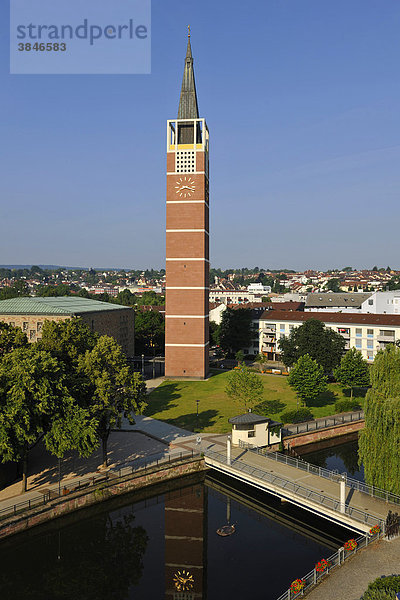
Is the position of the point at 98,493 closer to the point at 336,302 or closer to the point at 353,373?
the point at 353,373

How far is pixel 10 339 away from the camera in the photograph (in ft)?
133

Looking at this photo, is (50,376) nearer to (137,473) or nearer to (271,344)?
(137,473)

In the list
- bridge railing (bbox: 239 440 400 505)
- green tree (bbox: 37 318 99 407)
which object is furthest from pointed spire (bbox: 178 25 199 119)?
bridge railing (bbox: 239 440 400 505)

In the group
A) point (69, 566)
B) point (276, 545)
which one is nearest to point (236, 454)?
point (276, 545)

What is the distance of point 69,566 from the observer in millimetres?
25188

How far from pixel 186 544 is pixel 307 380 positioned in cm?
2810

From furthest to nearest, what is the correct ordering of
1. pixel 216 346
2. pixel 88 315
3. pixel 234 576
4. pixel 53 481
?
1. pixel 216 346
2. pixel 88 315
3. pixel 53 481
4. pixel 234 576

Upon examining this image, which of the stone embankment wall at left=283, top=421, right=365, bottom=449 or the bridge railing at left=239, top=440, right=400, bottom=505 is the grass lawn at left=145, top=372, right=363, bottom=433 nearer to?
the stone embankment wall at left=283, top=421, right=365, bottom=449

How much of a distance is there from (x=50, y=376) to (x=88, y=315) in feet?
123

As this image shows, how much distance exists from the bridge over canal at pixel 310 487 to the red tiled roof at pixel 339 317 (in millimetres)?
48758

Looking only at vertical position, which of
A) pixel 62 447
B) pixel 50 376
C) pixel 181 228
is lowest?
pixel 62 447

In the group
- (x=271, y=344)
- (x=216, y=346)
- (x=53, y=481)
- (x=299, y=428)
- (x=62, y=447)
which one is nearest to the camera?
(x=62, y=447)

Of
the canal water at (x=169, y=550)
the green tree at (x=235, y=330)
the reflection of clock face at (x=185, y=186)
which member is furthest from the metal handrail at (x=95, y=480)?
the green tree at (x=235, y=330)

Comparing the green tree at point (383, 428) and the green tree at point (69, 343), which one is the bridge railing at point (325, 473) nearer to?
the green tree at point (383, 428)
